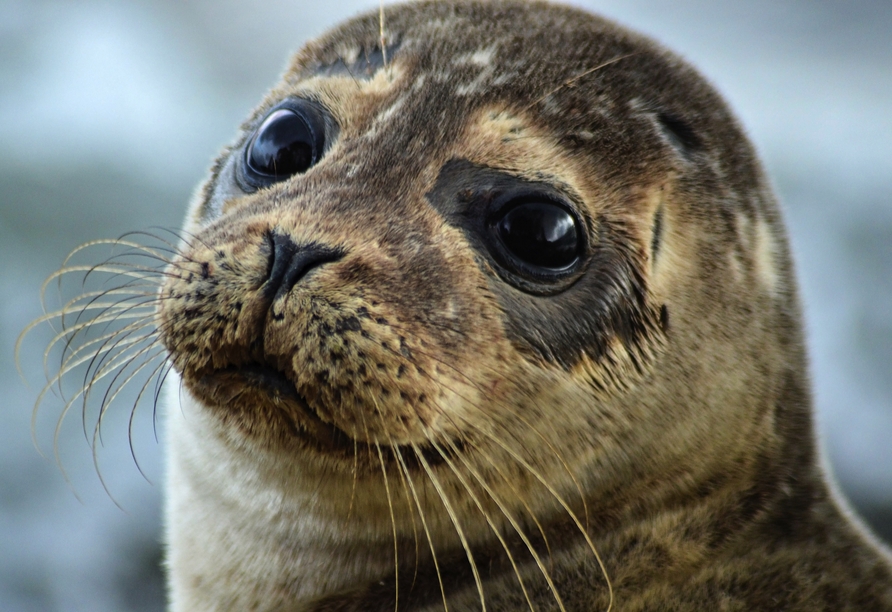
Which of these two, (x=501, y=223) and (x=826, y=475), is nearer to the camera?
(x=501, y=223)

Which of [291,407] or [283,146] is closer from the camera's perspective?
[291,407]

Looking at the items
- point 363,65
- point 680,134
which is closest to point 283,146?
point 363,65

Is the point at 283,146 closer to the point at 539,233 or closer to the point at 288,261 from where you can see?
the point at 288,261

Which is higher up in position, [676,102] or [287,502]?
[676,102]

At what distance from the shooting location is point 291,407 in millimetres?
1510

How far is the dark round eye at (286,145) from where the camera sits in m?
1.88

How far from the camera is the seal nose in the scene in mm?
1453

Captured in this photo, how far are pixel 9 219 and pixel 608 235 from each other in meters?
5.71

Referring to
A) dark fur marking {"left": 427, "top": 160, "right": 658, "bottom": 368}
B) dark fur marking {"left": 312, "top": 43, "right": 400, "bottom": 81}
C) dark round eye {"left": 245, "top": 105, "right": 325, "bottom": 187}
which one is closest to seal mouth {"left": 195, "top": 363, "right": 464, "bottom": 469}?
dark fur marking {"left": 427, "top": 160, "right": 658, "bottom": 368}

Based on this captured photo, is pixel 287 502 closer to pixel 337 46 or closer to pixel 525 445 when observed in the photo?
pixel 525 445

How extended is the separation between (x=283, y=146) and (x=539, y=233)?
65 centimetres

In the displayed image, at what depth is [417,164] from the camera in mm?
1721

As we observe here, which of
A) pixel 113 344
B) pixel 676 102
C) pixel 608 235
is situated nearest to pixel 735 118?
pixel 676 102

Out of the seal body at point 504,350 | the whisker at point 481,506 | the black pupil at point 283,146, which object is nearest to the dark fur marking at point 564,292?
the seal body at point 504,350
